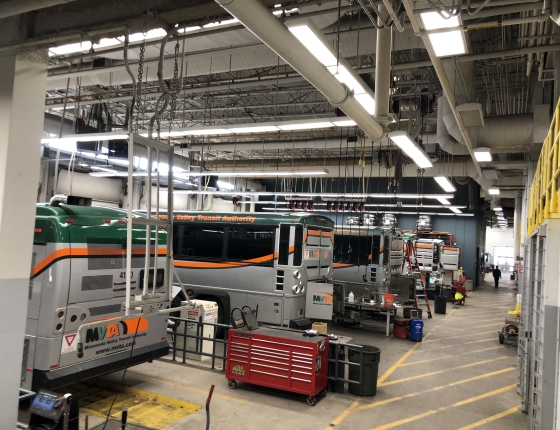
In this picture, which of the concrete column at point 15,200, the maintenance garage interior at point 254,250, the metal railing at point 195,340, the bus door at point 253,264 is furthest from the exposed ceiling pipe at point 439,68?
the metal railing at point 195,340

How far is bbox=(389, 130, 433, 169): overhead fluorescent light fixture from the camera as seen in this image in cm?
693

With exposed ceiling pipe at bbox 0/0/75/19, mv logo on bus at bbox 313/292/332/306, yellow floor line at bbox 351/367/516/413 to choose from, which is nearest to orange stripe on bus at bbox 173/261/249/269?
mv logo on bus at bbox 313/292/332/306

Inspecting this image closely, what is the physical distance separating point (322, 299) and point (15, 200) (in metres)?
6.65

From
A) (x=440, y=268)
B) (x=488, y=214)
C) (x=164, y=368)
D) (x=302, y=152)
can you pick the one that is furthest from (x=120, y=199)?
(x=488, y=214)

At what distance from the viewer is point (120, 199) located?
20703mm

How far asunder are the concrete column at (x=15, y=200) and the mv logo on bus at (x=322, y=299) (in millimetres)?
6236

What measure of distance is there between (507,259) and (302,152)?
34.7 metres

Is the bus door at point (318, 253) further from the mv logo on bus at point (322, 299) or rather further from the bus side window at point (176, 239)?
the bus side window at point (176, 239)

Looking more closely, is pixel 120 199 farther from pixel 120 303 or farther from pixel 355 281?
pixel 120 303

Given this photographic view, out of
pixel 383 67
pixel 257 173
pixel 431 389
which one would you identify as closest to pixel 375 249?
pixel 257 173

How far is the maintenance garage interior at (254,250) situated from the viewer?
4277mm

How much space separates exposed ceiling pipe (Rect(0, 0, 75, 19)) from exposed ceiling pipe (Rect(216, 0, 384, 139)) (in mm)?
1481

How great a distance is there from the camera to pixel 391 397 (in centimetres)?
702

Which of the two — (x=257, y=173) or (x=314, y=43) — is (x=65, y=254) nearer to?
(x=314, y=43)
